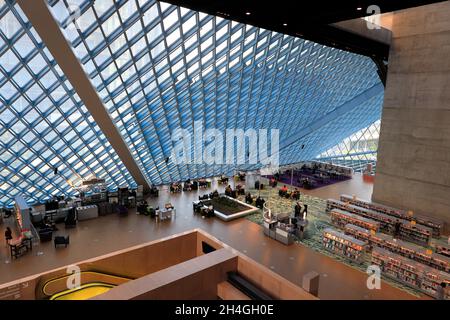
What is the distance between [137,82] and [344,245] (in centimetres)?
1550

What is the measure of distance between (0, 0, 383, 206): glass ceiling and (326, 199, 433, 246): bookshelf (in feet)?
41.3

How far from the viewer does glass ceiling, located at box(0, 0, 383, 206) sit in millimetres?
14859

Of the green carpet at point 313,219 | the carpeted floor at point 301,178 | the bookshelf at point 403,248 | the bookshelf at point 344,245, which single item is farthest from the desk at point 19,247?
the carpeted floor at point 301,178

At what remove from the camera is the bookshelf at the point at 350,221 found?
758 inches

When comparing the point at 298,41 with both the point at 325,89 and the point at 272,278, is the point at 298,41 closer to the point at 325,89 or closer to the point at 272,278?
the point at 325,89

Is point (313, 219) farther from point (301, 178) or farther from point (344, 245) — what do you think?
point (301, 178)

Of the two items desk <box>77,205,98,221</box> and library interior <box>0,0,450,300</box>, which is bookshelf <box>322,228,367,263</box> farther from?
desk <box>77,205,98,221</box>

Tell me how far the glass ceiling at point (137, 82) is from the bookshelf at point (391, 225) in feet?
41.3

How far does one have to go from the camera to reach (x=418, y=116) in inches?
824

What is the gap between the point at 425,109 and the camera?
20516 mm

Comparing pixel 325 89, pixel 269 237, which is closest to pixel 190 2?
pixel 269 237

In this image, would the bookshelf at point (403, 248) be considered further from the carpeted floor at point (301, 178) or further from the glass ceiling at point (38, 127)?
the glass ceiling at point (38, 127)

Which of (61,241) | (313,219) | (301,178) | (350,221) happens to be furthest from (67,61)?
(301,178)
